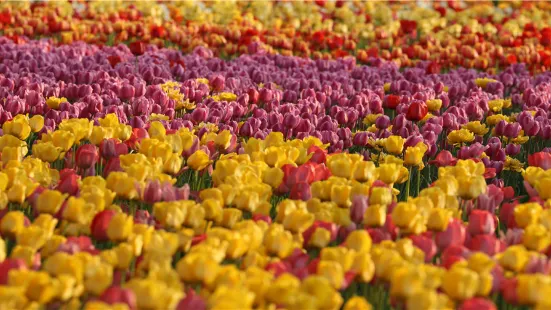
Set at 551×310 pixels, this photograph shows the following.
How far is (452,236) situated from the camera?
3.61 metres

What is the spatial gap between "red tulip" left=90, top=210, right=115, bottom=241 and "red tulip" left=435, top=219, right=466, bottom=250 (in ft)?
4.08

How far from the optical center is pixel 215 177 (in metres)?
4.42

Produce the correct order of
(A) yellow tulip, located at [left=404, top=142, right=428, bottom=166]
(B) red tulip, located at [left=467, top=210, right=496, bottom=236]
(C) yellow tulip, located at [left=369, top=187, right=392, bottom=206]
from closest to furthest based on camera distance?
(B) red tulip, located at [left=467, top=210, right=496, bottom=236], (C) yellow tulip, located at [left=369, top=187, right=392, bottom=206], (A) yellow tulip, located at [left=404, top=142, right=428, bottom=166]

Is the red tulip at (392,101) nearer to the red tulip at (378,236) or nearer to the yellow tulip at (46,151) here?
the yellow tulip at (46,151)

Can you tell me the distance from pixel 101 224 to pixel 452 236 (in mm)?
1314

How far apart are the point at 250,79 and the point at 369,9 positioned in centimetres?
711

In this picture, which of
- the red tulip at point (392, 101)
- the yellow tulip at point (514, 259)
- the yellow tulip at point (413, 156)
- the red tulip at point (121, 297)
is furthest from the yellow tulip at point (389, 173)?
the red tulip at point (392, 101)

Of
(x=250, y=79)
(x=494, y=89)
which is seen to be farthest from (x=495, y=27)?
(x=250, y=79)

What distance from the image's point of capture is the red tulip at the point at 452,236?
3.60m

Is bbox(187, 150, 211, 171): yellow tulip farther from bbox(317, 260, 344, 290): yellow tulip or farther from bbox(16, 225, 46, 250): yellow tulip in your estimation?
bbox(317, 260, 344, 290): yellow tulip

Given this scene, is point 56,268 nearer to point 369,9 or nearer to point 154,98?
point 154,98

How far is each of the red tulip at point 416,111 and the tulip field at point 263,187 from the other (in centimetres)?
2

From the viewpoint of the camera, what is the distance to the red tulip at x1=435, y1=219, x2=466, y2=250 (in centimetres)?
360

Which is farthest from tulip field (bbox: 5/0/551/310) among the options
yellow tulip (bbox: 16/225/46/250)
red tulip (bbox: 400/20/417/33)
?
red tulip (bbox: 400/20/417/33)
